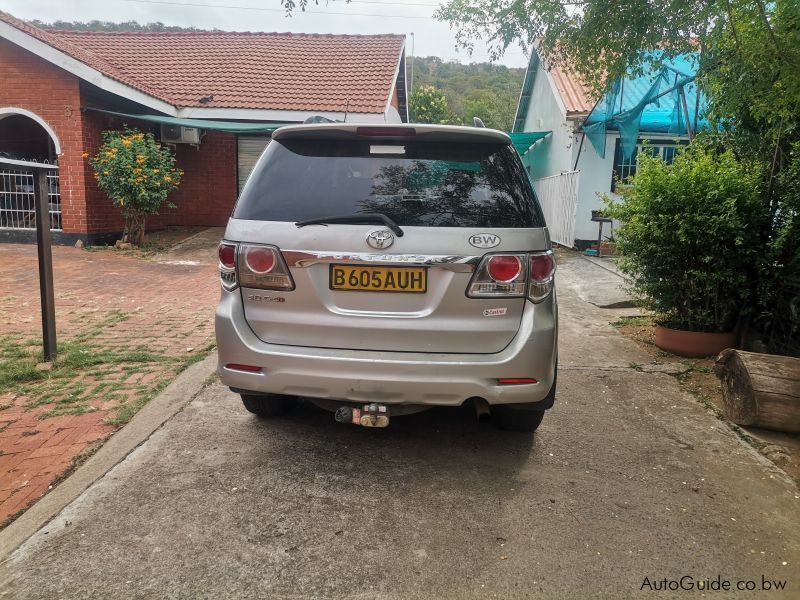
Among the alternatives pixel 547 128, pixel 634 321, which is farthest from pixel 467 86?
pixel 634 321

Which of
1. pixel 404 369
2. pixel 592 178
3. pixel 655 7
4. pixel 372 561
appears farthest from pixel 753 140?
pixel 592 178

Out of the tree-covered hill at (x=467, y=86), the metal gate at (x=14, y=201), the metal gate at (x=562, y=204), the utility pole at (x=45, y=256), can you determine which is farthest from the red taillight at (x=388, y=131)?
the tree-covered hill at (x=467, y=86)

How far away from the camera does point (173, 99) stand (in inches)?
546

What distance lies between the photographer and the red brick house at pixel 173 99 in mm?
11758

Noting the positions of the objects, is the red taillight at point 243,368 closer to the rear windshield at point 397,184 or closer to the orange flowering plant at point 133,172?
the rear windshield at point 397,184

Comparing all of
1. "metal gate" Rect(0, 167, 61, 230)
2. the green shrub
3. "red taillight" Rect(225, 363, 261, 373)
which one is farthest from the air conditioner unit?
"red taillight" Rect(225, 363, 261, 373)

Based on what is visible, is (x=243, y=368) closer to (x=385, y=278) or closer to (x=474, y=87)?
(x=385, y=278)

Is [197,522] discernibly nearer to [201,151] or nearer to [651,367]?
[651,367]

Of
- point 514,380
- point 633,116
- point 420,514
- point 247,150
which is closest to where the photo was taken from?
point 420,514

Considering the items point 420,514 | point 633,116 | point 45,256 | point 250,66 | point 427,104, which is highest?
point 427,104

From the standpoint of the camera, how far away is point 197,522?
2746 mm

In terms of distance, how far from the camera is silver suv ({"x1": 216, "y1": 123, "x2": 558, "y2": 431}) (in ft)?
9.57

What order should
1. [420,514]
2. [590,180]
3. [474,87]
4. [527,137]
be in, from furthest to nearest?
[474,87] < [527,137] < [590,180] < [420,514]

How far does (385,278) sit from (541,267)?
30.8 inches
